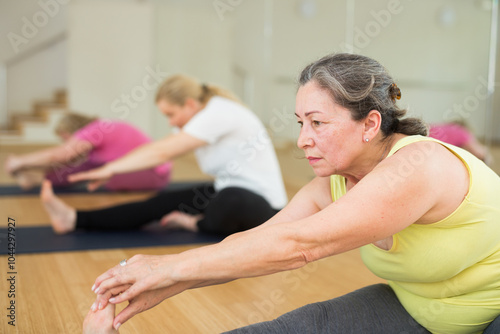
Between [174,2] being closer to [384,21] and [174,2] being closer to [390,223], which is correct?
[384,21]

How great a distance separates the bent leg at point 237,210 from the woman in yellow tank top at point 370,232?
4.51 ft

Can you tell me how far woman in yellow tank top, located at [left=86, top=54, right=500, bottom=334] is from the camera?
101 cm

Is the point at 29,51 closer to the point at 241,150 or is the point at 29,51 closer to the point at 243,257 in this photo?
the point at 241,150

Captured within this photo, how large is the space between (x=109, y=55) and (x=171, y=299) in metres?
6.12

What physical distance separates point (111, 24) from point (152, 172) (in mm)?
3739

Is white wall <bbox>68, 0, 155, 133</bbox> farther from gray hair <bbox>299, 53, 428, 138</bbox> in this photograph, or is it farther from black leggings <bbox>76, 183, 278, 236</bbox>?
gray hair <bbox>299, 53, 428, 138</bbox>

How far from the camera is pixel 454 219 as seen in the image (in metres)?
1.10

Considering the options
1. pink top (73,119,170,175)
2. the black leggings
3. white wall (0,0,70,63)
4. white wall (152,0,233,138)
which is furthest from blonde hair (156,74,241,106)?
white wall (0,0,70,63)

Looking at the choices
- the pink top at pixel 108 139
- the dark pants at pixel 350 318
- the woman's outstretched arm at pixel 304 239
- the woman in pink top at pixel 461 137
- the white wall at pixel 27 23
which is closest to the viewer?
the woman's outstretched arm at pixel 304 239

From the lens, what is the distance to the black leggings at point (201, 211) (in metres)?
2.77

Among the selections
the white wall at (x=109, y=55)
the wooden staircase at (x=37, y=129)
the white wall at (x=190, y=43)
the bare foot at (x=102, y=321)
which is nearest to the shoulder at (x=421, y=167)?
the bare foot at (x=102, y=321)

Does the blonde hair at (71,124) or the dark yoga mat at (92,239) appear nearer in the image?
the dark yoga mat at (92,239)

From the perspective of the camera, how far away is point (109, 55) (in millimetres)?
7523

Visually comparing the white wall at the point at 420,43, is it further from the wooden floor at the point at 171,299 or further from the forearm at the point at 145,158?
the wooden floor at the point at 171,299
